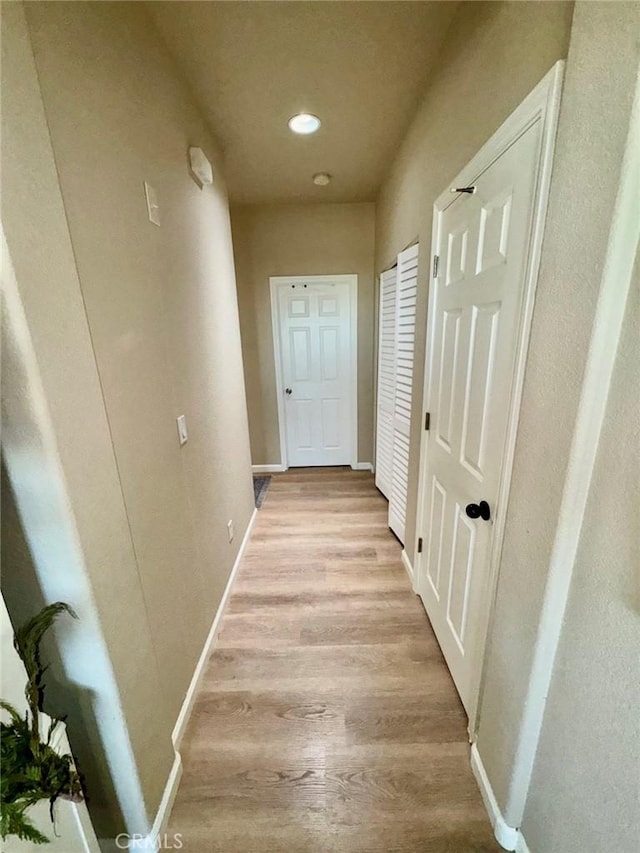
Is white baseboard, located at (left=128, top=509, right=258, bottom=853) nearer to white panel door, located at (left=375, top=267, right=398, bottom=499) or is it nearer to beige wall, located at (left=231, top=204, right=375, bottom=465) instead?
white panel door, located at (left=375, top=267, right=398, bottom=499)

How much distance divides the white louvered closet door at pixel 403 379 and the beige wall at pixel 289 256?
1.16 m

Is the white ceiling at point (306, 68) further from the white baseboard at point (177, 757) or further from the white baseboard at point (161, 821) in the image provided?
the white baseboard at point (161, 821)

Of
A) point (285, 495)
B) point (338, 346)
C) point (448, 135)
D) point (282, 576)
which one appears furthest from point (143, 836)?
point (338, 346)

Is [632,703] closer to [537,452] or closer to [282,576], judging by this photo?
[537,452]

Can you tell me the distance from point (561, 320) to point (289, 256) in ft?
9.71

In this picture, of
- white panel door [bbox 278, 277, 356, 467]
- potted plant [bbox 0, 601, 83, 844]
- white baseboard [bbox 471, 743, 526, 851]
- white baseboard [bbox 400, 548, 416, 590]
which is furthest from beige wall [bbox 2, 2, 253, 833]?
white panel door [bbox 278, 277, 356, 467]

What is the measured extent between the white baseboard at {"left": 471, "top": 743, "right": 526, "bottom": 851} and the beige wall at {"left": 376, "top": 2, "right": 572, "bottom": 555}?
1.00 meters

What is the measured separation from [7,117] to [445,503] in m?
1.71

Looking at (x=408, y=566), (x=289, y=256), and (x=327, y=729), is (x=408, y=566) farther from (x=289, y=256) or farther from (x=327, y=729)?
(x=289, y=256)

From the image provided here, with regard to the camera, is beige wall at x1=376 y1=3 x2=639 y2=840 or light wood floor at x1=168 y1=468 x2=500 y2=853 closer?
beige wall at x1=376 y1=3 x2=639 y2=840

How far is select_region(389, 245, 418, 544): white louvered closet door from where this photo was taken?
6.43ft

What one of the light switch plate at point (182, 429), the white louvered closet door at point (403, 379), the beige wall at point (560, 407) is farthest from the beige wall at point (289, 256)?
the light switch plate at point (182, 429)

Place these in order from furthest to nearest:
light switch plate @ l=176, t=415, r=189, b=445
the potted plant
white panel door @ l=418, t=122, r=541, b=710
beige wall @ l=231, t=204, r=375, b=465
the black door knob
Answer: beige wall @ l=231, t=204, r=375, b=465, light switch plate @ l=176, t=415, r=189, b=445, the black door knob, white panel door @ l=418, t=122, r=541, b=710, the potted plant

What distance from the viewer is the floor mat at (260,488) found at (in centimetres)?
308
